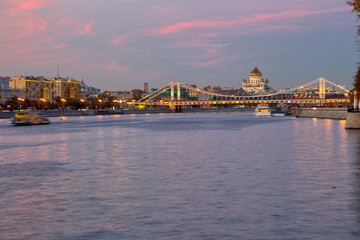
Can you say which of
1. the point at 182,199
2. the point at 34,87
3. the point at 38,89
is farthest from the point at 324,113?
the point at 38,89

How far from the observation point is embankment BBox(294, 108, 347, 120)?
81.4 m

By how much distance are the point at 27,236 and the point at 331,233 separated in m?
5.37

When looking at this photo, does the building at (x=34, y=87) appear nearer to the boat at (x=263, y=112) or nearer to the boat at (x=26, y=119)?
the boat at (x=263, y=112)

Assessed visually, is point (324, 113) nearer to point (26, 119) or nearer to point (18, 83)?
point (26, 119)

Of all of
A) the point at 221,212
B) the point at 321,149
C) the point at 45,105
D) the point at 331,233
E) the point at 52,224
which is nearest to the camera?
the point at 331,233

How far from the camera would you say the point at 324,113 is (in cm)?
9138

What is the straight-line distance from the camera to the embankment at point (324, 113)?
81375mm

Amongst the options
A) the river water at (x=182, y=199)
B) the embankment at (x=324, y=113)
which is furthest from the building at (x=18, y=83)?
the river water at (x=182, y=199)

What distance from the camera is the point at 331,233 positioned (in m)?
8.94

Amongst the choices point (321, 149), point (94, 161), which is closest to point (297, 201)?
point (94, 161)

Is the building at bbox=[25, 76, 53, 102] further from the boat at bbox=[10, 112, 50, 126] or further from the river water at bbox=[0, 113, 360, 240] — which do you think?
the river water at bbox=[0, 113, 360, 240]

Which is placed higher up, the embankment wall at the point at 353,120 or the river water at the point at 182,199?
the embankment wall at the point at 353,120

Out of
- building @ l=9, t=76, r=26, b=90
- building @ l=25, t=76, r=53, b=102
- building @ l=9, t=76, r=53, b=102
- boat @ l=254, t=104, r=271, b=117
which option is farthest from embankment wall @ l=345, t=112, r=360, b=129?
building @ l=9, t=76, r=26, b=90

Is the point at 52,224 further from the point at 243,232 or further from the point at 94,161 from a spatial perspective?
the point at 94,161
